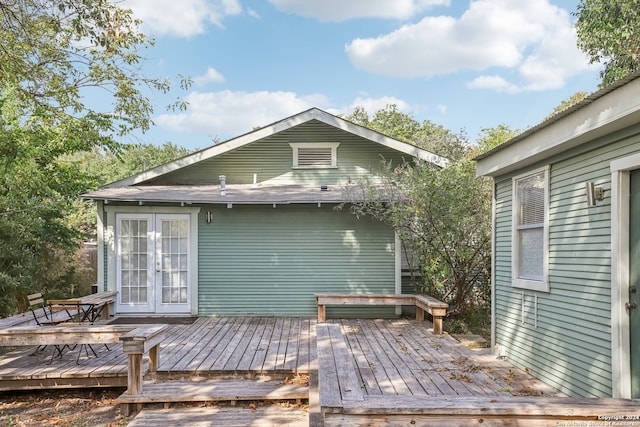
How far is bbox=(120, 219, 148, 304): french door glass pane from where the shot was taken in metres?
8.55

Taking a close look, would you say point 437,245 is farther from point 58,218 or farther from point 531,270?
point 58,218

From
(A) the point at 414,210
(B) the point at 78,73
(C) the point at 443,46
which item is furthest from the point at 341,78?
(A) the point at 414,210

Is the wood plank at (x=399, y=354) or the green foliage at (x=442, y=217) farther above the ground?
the green foliage at (x=442, y=217)

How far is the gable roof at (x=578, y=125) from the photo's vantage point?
3100mm

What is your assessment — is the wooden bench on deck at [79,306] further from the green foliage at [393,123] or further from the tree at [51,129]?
the green foliage at [393,123]

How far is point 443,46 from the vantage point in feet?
103

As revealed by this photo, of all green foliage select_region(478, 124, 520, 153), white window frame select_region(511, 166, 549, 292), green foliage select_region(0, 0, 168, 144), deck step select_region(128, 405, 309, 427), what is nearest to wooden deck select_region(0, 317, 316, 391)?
deck step select_region(128, 405, 309, 427)

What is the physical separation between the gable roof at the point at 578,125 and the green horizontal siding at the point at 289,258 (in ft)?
12.2

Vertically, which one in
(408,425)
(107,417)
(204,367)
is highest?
(408,425)

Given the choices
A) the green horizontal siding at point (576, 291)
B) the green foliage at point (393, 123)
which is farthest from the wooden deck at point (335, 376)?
the green foliage at point (393, 123)

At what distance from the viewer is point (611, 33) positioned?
1160 centimetres

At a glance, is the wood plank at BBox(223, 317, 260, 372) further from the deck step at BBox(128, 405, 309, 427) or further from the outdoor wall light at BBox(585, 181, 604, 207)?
the outdoor wall light at BBox(585, 181, 604, 207)

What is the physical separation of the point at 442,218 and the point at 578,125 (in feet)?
12.8

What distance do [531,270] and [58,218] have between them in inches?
453
